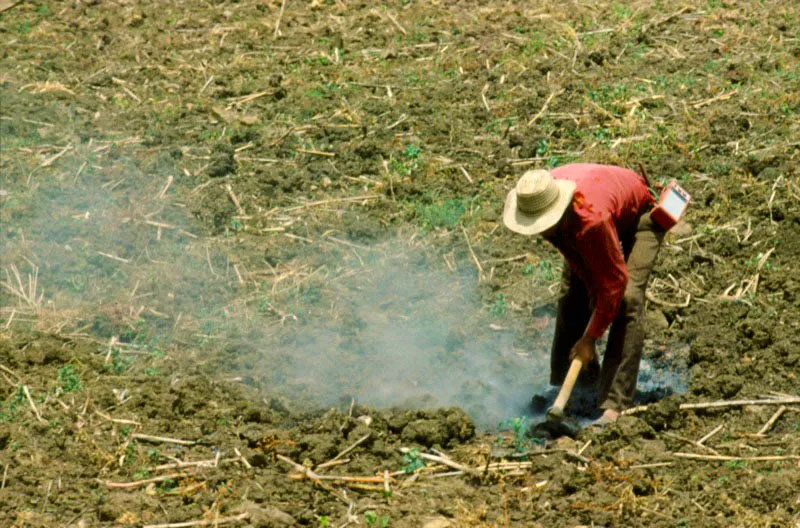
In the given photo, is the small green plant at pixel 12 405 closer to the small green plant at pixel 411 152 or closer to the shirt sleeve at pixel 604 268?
the shirt sleeve at pixel 604 268

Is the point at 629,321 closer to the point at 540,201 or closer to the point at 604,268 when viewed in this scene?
the point at 604,268

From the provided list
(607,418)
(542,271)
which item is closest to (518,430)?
(607,418)

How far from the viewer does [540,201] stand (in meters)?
4.97

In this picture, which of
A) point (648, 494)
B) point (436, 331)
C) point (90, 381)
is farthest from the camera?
point (436, 331)

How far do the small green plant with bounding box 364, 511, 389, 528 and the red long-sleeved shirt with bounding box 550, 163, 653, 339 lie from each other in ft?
4.54

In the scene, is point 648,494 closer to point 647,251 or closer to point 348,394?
point 647,251

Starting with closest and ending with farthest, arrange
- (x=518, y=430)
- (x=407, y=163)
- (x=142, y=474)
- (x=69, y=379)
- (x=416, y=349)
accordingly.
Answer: (x=142, y=474) → (x=518, y=430) → (x=69, y=379) → (x=416, y=349) → (x=407, y=163)

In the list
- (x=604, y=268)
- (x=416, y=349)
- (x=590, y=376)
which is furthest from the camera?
(x=416, y=349)

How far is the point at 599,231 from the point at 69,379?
3.05m

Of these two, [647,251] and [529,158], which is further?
[529,158]

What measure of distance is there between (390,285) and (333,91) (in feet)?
9.03

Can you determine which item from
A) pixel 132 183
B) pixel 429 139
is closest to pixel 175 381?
pixel 132 183

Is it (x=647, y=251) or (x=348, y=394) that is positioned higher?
(x=647, y=251)

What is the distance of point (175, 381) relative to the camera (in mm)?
6180
